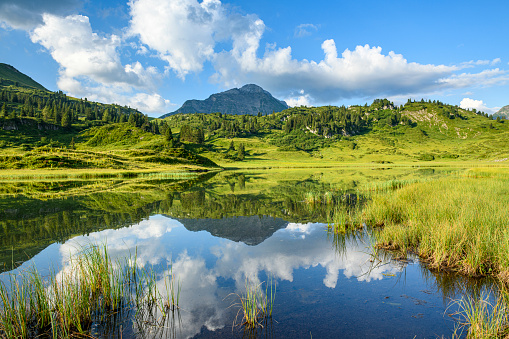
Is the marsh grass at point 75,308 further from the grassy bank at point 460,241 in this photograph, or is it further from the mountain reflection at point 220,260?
the grassy bank at point 460,241

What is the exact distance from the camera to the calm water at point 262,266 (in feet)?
21.7

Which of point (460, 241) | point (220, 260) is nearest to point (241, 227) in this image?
point (220, 260)

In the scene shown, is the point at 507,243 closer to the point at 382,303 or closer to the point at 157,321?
the point at 382,303

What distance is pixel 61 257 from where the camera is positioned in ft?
36.7

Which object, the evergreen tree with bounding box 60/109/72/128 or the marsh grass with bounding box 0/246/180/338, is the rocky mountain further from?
the evergreen tree with bounding box 60/109/72/128

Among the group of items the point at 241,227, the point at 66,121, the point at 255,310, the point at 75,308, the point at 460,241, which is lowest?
the point at 241,227

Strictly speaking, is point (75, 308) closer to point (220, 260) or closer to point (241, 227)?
point (220, 260)

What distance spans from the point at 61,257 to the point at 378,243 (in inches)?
563

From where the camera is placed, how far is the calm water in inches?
261

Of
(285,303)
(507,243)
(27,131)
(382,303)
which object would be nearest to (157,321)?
(285,303)

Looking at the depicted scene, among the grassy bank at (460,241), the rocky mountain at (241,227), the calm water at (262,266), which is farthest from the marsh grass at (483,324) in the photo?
the rocky mountain at (241,227)

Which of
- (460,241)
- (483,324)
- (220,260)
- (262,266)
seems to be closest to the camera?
(483,324)

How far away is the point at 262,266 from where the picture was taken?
10.5 m

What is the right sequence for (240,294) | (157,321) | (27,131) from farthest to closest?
1. (27,131)
2. (240,294)
3. (157,321)
